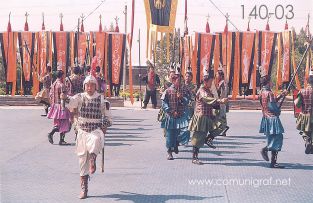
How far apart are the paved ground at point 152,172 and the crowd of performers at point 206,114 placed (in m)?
0.35

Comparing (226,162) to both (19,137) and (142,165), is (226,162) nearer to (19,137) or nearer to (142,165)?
(142,165)

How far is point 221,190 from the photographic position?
6.80m

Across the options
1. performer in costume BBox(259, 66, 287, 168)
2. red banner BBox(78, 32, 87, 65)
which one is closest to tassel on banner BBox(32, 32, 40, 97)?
red banner BBox(78, 32, 87, 65)

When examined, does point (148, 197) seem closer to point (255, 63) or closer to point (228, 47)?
point (228, 47)

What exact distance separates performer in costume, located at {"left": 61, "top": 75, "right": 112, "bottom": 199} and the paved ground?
0.49m

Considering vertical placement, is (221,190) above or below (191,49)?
below

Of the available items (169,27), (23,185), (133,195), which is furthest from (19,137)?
(169,27)

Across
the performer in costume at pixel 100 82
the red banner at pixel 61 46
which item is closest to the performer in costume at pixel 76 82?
the performer in costume at pixel 100 82

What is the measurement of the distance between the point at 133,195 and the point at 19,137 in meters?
6.41

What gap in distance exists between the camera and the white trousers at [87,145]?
639 centimetres

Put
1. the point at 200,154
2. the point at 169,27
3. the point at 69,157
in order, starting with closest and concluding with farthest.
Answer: the point at 69,157
the point at 200,154
the point at 169,27

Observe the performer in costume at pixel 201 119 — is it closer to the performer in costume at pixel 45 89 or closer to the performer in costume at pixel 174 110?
the performer in costume at pixel 174 110

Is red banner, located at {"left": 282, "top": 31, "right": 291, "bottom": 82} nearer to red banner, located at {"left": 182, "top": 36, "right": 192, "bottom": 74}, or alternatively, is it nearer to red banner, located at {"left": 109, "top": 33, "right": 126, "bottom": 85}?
red banner, located at {"left": 182, "top": 36, "right": 192, "bottom": 74}

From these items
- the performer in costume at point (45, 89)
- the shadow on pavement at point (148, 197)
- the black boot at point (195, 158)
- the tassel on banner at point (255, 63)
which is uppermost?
the tassel on banner at point (255, 63)
